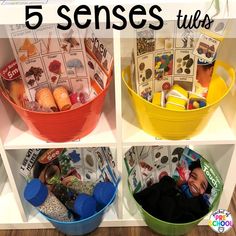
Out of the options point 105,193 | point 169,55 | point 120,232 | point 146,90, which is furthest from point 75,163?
point 169,55

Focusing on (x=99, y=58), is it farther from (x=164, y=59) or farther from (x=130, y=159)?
(x=130, y=159)

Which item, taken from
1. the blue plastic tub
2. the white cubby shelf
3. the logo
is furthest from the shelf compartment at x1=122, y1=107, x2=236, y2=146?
the logo

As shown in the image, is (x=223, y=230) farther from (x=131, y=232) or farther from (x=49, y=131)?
(x=49, y=131)

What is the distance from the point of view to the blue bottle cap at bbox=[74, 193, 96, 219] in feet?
3.39

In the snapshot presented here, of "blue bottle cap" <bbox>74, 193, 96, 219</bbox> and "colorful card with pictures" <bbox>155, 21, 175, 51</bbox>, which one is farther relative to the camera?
"blue bottle cap" <bbox>74, 193, 96, 219</bbox>

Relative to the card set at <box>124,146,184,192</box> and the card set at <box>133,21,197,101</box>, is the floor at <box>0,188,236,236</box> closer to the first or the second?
the card set at <box>124,146,184,192</box>

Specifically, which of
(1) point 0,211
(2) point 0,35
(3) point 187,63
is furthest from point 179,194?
(2) point 0,35

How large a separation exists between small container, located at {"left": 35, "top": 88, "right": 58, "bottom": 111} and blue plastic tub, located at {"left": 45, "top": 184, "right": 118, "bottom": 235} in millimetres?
347

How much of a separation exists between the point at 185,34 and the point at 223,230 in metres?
0.69

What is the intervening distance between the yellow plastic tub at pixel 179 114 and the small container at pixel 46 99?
0.20m

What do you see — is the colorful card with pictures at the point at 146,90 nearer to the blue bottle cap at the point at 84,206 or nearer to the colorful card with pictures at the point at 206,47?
the colorful card with pictures at the point at 206,47

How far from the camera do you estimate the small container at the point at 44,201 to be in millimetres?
939

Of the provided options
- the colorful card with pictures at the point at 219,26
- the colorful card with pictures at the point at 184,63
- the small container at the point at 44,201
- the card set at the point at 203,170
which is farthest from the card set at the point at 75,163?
the colorful card with pictures at the point at 219,26

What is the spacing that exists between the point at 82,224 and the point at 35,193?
0.67 ft
